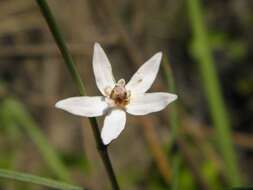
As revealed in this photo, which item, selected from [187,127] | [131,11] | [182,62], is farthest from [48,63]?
[187,127]

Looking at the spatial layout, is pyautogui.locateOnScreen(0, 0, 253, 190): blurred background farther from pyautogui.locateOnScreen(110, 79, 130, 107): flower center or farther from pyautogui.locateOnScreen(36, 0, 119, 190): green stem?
pyautogui.locateOnScreen(36, 0, 119, 190): green stem

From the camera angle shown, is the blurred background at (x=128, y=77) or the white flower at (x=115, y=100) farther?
the blurred background at (x=128, y=77)

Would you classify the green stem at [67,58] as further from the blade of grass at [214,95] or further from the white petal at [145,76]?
the blade of grass at [214,95]

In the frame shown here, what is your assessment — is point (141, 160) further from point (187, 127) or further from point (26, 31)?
point (26, 31)

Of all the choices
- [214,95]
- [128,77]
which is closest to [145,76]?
[214,95]

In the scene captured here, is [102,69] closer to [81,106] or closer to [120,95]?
[120,95]

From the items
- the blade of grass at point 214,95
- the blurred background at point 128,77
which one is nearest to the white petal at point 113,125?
the blade of grass at point 214,95

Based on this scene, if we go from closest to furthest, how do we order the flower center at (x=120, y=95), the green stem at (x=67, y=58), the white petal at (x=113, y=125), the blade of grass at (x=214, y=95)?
the green stem at (x=67, y=58) < the white petal at (x=113, y=125) < the flower center at (x=120, y=95) < the blade of grass at (x=214, y=95)
